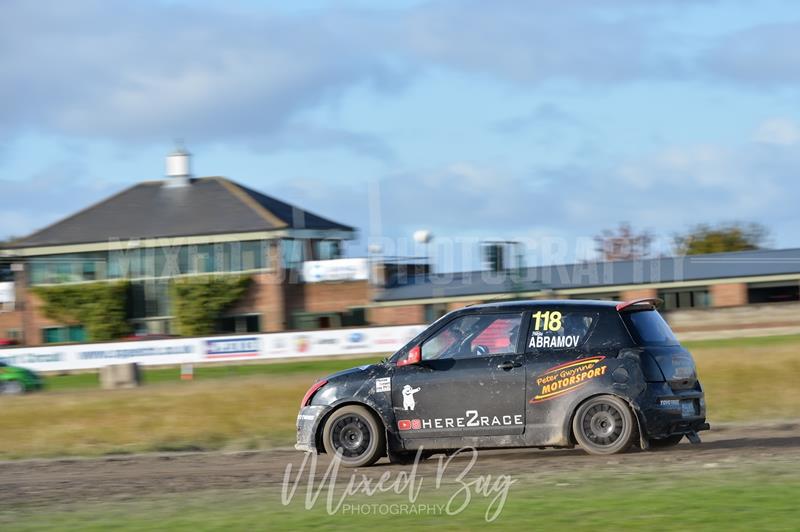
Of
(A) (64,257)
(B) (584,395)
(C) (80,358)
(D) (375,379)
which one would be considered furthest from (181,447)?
(A) (64,257)

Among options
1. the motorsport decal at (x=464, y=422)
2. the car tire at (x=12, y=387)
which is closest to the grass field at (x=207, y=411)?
the motorsport decal at (x=464, y=422)

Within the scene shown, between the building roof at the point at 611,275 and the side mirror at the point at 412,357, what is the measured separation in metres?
48.1

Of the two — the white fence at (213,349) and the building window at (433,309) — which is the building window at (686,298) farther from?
the white fence at (213,349)

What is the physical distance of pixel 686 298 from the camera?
62.3m

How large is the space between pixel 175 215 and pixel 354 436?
181 ft

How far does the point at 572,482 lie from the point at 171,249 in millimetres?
56448

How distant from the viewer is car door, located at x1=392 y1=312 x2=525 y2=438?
11.7 metres

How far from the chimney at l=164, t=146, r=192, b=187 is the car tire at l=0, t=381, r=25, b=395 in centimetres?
3520

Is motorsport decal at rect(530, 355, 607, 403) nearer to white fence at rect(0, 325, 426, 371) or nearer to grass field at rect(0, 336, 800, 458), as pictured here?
grass field at rect(0, 336, 800, 458)

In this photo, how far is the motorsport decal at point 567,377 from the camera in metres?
11.5

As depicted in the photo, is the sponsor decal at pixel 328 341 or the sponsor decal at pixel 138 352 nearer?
the sponsor decal at pixel 328 341

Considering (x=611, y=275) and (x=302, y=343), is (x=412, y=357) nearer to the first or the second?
(x=302, y=343)

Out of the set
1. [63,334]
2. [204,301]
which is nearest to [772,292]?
[204,301]

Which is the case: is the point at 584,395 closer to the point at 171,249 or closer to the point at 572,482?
the point at 572,482
